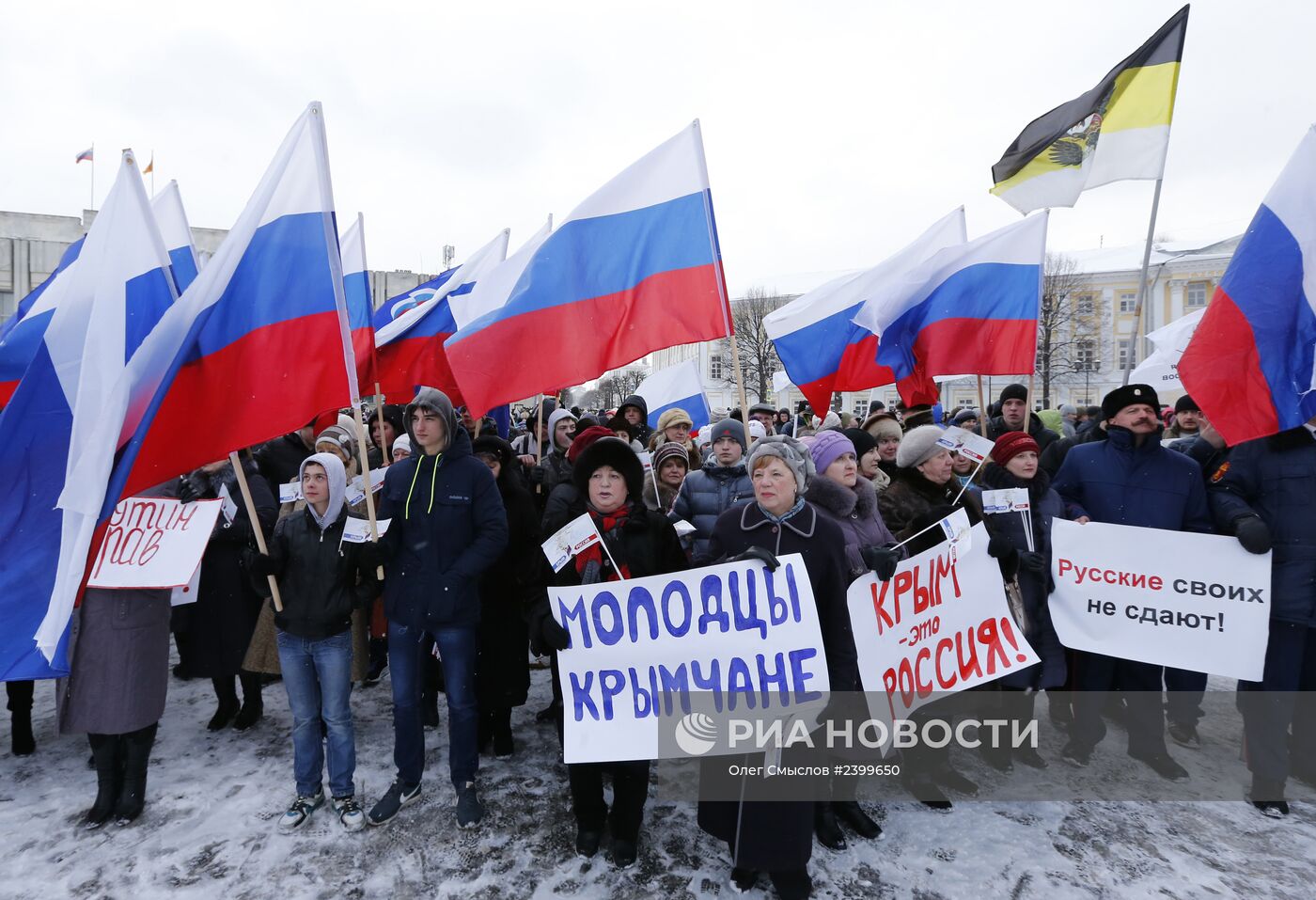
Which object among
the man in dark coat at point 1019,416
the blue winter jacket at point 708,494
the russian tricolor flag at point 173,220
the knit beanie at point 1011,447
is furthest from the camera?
the man in dark coat at point 1019,416

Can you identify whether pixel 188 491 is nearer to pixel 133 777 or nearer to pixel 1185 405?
pixel 133 777

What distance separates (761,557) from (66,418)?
339 centimetres

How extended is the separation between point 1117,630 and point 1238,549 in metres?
0.74

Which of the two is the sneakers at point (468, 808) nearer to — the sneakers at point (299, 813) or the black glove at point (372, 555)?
the sneakers at point (299, 813)

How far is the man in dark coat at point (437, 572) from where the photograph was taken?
3.59 meters

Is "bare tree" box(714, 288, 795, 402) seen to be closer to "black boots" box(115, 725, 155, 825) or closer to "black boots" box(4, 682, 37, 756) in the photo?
"black boots" box(4, 682, 37, 756)

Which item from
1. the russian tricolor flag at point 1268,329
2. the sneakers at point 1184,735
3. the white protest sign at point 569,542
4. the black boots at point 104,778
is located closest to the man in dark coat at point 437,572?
the white protest sign at point 569,542

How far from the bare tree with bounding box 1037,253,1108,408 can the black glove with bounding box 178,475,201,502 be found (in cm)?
4367

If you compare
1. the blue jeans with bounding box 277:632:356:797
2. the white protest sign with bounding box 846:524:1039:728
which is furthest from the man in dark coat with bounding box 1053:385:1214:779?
the blue jeans with bounding box 277:632:356:797

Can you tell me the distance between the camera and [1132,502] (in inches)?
161

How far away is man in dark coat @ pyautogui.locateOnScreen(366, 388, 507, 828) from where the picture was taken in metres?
3.59

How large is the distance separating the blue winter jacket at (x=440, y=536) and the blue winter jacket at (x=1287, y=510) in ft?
13.3

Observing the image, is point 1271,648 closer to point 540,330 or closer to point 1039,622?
point 1039,622

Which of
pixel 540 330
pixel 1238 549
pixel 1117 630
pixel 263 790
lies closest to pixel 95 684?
pixel 263 790
